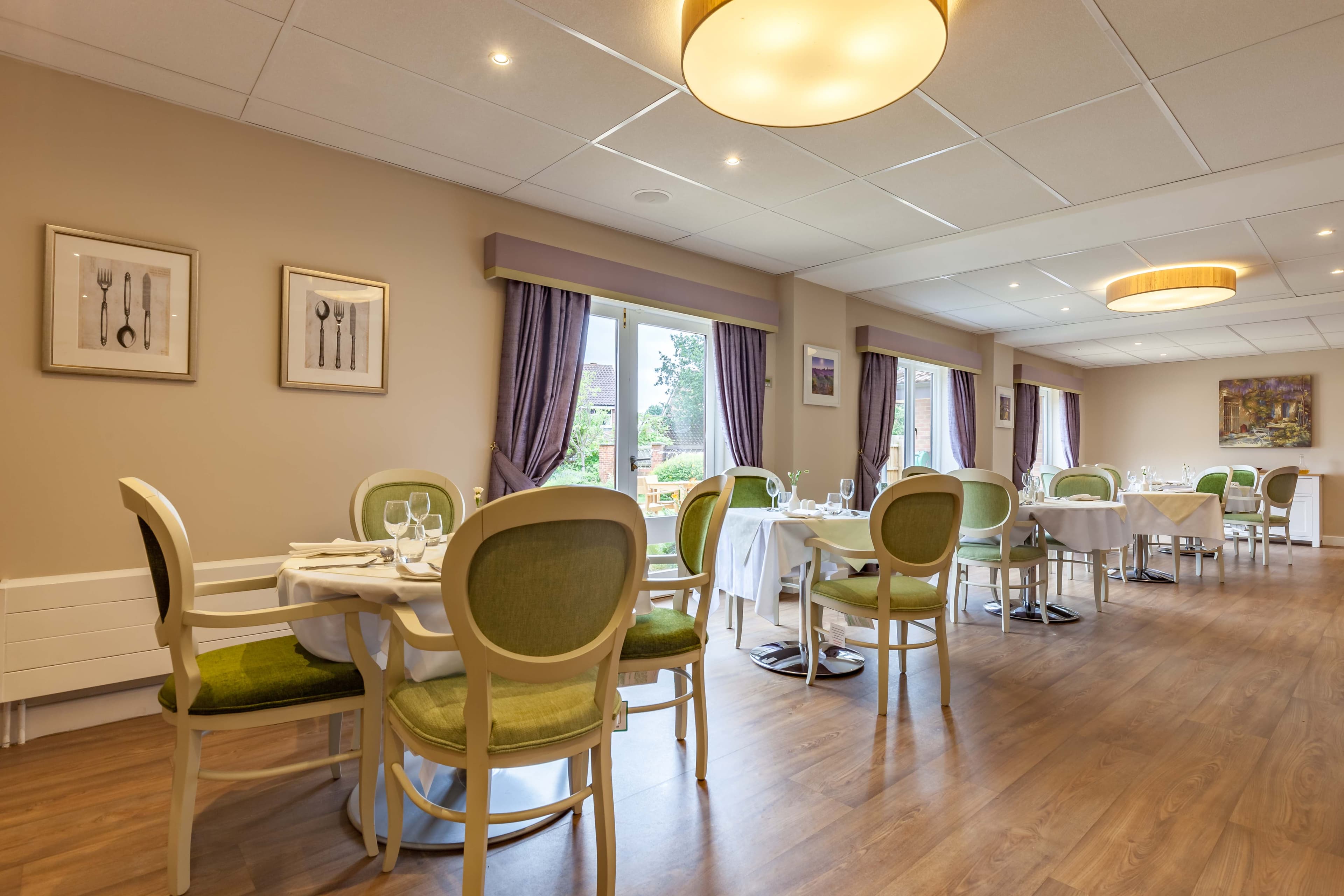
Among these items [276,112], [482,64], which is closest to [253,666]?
[482,64]

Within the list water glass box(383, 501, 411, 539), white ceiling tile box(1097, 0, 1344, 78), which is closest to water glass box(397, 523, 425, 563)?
water glass box(383, 501, 411, 539)

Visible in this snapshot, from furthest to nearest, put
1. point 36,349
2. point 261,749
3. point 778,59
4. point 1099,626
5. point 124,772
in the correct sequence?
point 1099,626, point 36,349, point 261,749, point 124,772, point 778,59

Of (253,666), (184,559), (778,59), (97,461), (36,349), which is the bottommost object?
(253,666)

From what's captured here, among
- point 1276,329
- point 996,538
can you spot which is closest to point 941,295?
point 996,538

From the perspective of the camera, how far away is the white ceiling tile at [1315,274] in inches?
219

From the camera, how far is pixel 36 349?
2.95m

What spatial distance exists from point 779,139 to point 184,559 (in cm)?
320

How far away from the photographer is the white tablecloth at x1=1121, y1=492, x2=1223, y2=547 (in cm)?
605

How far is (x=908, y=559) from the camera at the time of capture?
3.23 meters

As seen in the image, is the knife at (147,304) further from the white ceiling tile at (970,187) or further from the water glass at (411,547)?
the white ceiling tile at (970,187)

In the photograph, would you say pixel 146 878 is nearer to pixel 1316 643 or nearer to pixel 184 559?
pixel 184 559

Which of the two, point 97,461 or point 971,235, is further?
point 971,235

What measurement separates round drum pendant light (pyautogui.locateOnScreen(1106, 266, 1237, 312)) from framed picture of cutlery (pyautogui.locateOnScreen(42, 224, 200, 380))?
6925mm

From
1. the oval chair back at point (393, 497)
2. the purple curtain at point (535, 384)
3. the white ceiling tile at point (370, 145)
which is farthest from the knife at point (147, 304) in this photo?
the purple curtain at point (535, 384)
